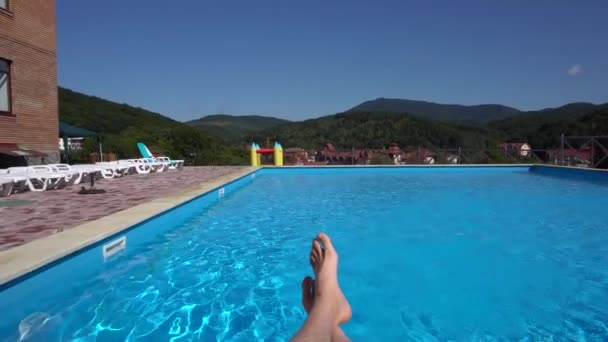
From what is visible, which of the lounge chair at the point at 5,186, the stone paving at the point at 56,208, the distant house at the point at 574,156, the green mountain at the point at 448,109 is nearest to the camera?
the stone paving at the point at 56,208

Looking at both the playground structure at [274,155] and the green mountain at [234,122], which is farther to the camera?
the green mountain at [234,122]

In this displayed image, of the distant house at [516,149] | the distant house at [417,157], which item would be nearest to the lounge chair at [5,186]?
the distant house at [417,157]

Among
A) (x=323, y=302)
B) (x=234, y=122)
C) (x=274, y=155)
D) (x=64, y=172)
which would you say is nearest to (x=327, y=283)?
(x=323, y=302)

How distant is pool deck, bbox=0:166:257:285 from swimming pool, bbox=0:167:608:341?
0.11 meters

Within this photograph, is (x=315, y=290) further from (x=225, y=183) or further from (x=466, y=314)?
(x=225, y=183)

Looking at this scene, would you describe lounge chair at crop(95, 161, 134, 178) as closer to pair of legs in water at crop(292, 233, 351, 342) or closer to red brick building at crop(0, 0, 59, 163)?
red brick building at crop(0, 0, 59, 163)

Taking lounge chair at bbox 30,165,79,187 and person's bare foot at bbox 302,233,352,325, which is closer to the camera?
person's bare foot at bbox 302,233,352,325

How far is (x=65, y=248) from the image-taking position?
290cm

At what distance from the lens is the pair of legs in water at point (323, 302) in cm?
134

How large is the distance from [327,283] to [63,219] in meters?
3.67

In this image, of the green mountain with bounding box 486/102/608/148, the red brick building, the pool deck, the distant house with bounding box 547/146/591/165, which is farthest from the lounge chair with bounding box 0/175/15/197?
the green mountain with bounding box 486/102/608/148

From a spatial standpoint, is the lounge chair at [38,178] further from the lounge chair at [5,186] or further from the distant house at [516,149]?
the distant house at [516,149]

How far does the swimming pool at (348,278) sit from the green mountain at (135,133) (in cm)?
1239

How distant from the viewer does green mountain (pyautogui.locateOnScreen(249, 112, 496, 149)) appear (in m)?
32.0
